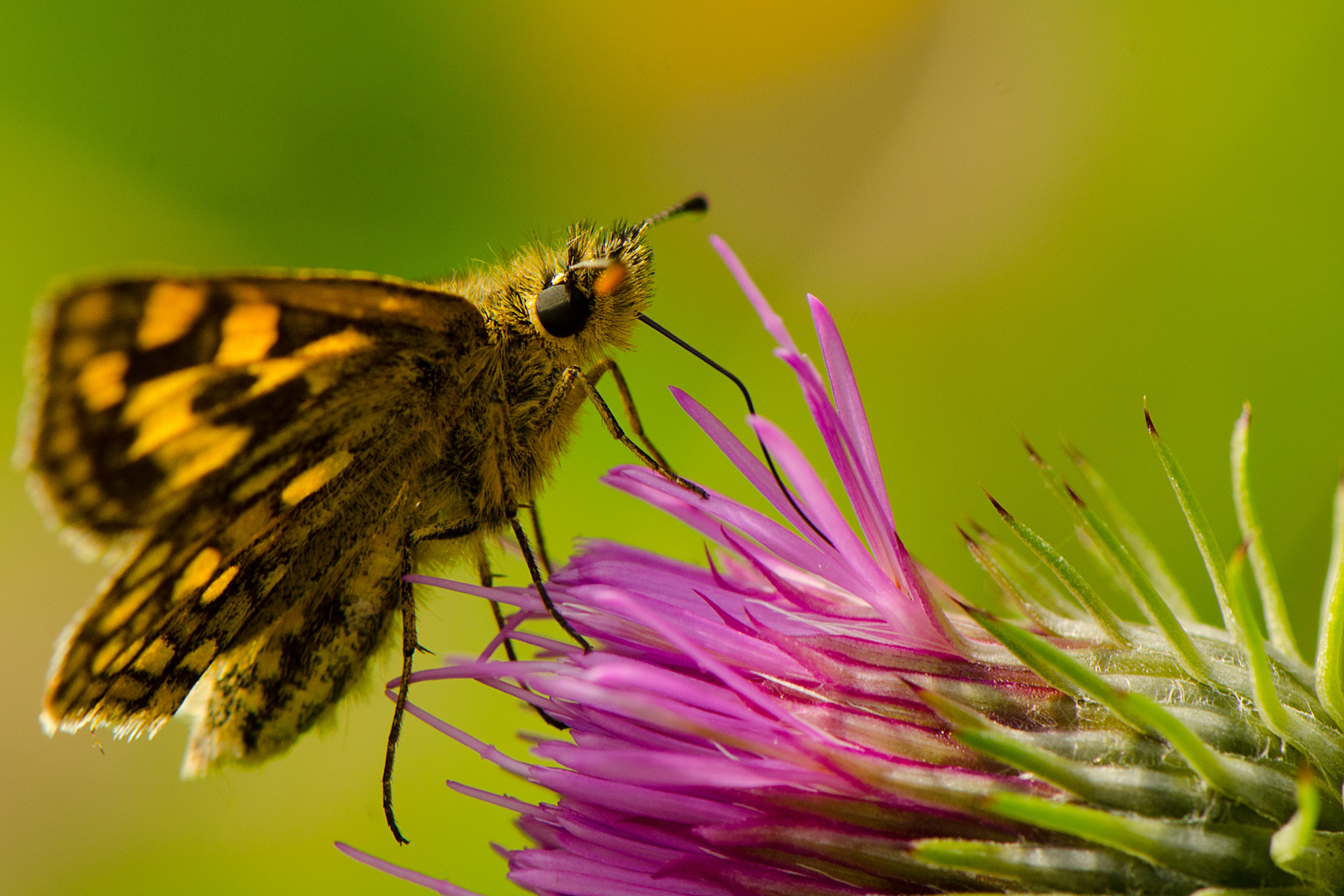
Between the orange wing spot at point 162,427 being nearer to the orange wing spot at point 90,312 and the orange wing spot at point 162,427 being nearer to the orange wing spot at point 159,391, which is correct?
the orange wing spot at point 159,391

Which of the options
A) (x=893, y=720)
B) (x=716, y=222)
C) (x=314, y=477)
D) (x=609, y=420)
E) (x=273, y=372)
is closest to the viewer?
(x=893, y=720)

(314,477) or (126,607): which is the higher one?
(314,477)

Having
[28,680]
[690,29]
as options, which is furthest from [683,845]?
[28,680]

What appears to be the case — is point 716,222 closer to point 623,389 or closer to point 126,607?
point 623,389

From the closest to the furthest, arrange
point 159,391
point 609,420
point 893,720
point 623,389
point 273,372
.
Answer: point 893,720 → point 159,391 → point 273,372 → point 609,420 → point 623,389

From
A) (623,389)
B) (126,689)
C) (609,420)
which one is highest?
(623,389)

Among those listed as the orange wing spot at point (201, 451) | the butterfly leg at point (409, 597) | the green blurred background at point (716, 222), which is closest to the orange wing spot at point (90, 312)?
the orange wing spot at point (201, 451)

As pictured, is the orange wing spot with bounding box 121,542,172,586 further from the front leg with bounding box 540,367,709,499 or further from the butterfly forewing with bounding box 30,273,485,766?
the front leg with bounding box 540,367,709,499

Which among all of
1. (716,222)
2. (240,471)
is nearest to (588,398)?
(240,471)
